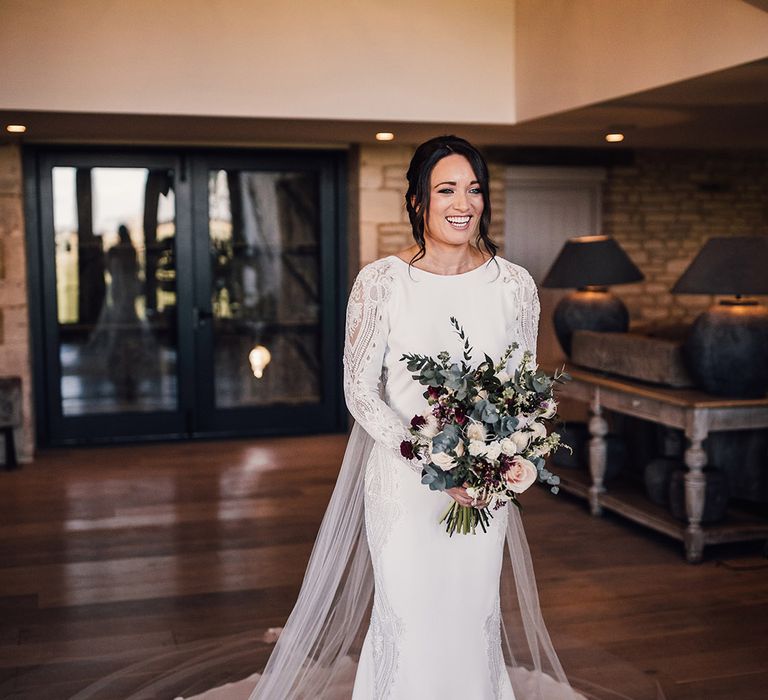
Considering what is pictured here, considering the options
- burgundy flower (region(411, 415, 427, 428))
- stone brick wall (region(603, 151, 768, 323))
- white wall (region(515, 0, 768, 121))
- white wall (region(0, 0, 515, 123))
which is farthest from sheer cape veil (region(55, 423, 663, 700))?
stone brick wall (region(603, 151, 768, 323))

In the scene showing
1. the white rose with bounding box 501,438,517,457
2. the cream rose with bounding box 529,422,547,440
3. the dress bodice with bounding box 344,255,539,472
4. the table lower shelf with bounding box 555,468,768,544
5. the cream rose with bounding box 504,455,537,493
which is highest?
the dress bodice with bounding box 344,255,539,472

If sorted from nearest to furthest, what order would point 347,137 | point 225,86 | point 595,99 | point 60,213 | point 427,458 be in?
point 427,458
point 595,99
point 225,86
point 347,137
point 60,213

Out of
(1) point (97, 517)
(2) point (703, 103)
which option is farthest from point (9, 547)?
(2) point (703, 103)

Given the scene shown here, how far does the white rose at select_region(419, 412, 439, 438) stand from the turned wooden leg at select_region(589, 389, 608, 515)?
11.6ft

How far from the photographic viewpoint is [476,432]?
2.31 meters

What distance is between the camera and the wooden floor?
3859 millimetres

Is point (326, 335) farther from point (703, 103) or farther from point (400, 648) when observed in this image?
point (400, 648)

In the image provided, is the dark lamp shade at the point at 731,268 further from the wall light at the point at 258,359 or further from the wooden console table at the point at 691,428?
the wall light at the point at 258,359

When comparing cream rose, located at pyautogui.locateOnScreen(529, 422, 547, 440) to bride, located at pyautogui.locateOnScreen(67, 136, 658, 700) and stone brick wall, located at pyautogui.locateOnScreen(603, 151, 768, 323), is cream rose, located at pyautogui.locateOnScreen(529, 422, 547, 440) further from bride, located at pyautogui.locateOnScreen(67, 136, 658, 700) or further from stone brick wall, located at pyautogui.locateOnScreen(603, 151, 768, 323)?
stone brick wall, located at pyautogui.locateOnScreen(603, 151, 768, 323)

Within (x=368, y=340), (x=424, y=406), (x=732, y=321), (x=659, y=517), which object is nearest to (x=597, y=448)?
(x=659, y=517)

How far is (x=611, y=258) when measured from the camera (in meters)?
6.11

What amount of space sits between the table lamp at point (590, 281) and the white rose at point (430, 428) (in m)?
3.90

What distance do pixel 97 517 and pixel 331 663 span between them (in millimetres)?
3111

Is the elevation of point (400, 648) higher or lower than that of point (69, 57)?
lower
